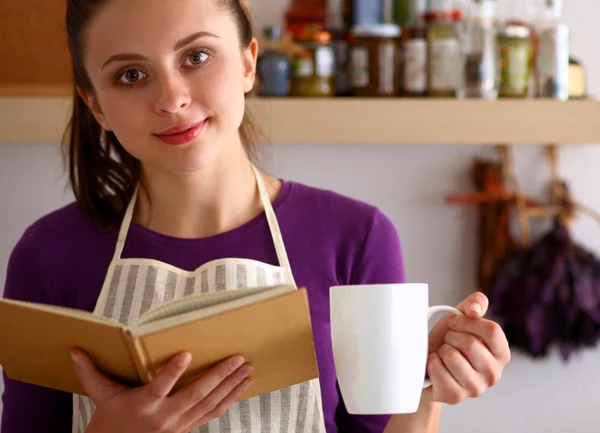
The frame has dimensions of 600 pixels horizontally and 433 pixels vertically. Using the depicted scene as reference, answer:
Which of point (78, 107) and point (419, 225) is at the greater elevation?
point (78, 107)

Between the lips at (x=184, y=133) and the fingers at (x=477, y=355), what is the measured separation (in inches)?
14.4

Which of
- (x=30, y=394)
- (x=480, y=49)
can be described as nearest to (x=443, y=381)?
(x=30, y=394)

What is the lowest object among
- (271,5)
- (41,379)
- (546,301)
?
(546,301)

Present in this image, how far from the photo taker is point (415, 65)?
5.04ft

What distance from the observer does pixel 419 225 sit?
1.74 metres

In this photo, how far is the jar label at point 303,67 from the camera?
155 centimetres

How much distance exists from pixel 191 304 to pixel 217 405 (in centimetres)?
13

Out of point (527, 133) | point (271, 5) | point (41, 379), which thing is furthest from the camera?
point (271, 5)

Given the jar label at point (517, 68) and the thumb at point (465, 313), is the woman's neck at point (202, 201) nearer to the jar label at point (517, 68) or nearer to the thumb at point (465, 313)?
the thumb at point (465, 313)

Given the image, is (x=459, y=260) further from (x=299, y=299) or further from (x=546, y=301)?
(x=299, y=299)

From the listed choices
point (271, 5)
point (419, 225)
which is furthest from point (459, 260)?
point (271, 5)

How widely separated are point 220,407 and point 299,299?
167 mm

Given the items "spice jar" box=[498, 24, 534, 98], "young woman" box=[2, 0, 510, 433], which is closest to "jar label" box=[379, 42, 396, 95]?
"spice jar" box=[498, 24, 534, 98]

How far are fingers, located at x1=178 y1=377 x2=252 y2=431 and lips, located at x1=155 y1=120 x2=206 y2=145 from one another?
0.29 m
